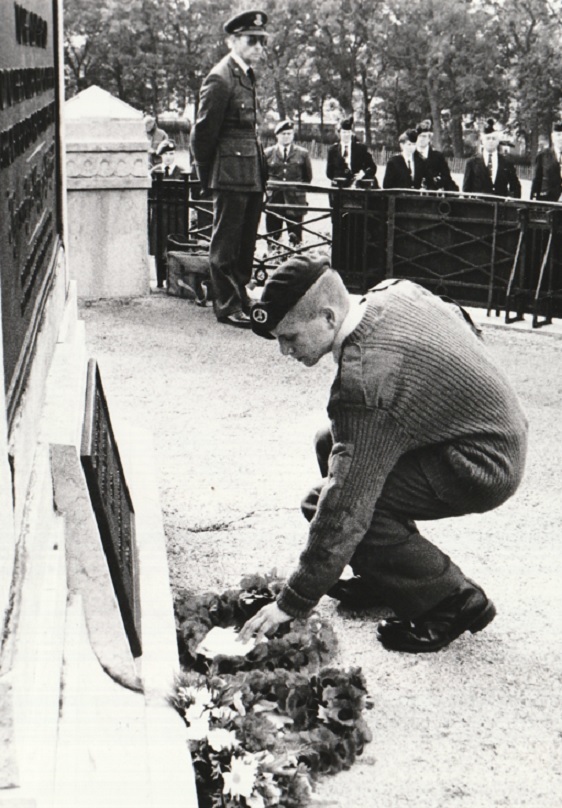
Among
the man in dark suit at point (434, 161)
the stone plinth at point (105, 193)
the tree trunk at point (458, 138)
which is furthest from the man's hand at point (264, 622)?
the tree trunk at point (458, 138)

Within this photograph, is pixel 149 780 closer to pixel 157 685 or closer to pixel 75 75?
pixel 157 685

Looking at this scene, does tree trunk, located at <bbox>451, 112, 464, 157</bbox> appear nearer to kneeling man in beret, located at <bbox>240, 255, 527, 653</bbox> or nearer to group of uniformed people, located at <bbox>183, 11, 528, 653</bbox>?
group of uniformed people, located at <bbox>183, 11, 528, 653</bbox>

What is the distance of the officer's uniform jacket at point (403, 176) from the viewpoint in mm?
17984

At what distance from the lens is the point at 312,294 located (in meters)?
3.60

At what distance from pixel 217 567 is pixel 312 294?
1628 mm

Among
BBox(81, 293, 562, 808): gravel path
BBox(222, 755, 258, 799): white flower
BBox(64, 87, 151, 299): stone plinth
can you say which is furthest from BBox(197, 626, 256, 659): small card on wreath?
BBox(64, 87, 151, 299): stone plinth

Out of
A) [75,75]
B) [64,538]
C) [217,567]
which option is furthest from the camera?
[75,75]

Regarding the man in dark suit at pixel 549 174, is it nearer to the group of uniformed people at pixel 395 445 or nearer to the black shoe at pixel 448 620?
the group of uniformed people at pixel 395 445

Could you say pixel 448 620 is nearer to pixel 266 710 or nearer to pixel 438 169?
pixel 266 710

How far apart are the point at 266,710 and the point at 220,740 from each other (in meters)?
0.36

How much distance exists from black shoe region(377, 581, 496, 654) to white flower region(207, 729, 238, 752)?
1011mm

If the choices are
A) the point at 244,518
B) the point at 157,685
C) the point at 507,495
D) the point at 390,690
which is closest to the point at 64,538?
the point at 157,685

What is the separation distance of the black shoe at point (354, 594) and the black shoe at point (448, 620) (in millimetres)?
356

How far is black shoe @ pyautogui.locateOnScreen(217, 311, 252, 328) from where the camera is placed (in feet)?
32.7
